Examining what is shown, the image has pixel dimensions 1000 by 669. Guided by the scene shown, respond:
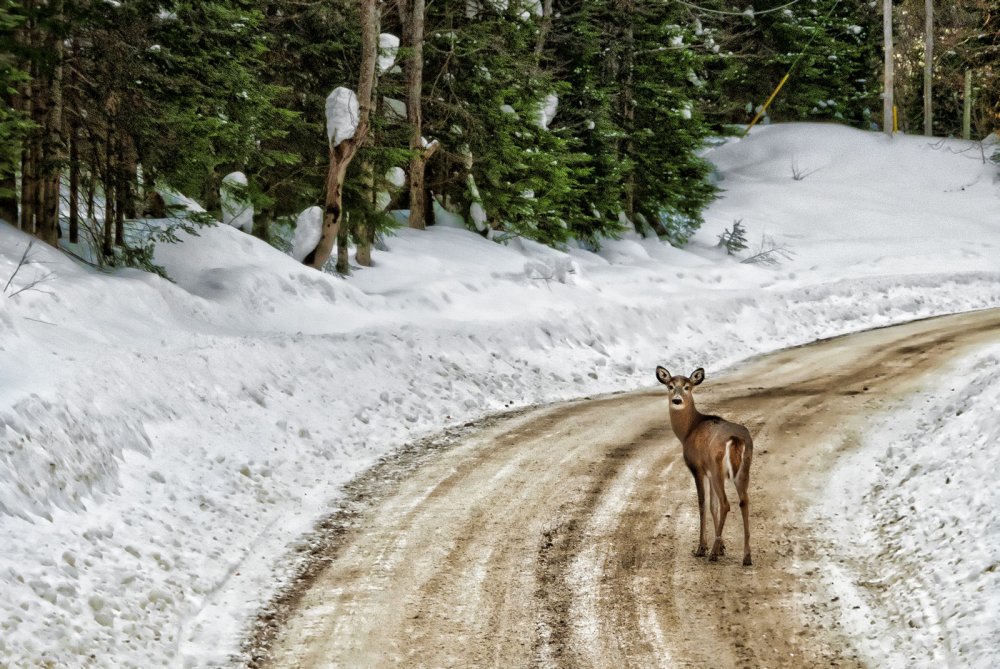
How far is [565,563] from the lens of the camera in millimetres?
7715

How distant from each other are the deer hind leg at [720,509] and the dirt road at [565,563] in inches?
3.9

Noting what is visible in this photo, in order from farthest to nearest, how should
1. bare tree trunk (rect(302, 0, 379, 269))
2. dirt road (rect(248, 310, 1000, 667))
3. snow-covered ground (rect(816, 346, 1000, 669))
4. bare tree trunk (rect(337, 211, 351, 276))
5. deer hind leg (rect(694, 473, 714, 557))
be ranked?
bare tree trunk (rect(337, 211, 351, 276)) < bare tree trunk (rect(302, 0, 379, 269)) < deer hind leg (rect(694, 473, 714, 557)) < dirt road (rect(248, 310, 1000, 667)) < snow-covered ground (rect(816, 346, 1000, 669))

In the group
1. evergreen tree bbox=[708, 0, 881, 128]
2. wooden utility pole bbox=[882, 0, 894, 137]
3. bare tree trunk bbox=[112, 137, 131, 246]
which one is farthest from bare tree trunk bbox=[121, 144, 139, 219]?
wooden utility pole bbox=[882, 0, 894, 137]

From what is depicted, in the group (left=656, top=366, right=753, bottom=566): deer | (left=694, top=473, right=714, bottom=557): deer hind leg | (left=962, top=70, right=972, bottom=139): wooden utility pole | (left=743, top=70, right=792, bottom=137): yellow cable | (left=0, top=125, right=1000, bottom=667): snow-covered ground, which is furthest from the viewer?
(left=743, top=70, right=792, bottom=137): yellow cable

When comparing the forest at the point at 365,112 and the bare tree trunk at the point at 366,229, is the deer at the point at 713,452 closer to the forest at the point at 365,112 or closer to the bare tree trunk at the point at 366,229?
the forest at the point at 365,112

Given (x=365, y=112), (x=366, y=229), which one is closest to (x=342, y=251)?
(x=366, y=229)

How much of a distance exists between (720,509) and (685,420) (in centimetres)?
71

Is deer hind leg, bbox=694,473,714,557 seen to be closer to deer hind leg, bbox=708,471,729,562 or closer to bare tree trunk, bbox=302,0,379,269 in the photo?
deer hind leg, bbox=708,471,729,562

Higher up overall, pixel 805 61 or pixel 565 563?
pixel 805 61

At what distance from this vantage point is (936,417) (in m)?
11.8

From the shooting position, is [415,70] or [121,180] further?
[415,70]

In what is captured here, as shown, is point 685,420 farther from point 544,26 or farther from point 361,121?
Result: point 544,26

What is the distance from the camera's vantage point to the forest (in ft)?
43.9

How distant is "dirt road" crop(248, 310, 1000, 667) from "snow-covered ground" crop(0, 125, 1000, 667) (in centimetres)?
65
